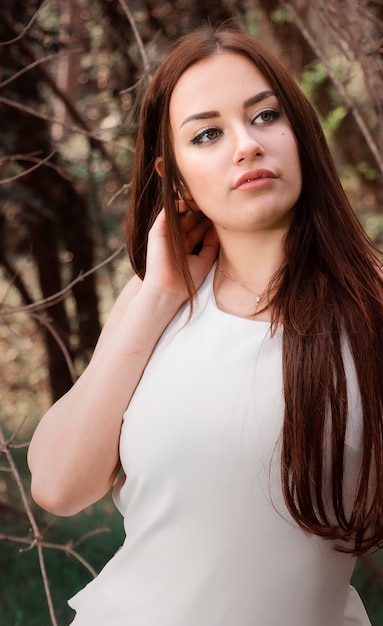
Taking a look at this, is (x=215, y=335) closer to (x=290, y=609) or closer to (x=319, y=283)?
(x=319, y=283)

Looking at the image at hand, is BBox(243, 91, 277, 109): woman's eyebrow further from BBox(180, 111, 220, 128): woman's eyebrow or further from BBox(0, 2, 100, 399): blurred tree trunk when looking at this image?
BBox(0, 2, 100, 399): blurred tree trunk

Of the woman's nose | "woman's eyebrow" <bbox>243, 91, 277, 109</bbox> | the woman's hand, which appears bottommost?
the woman's hand

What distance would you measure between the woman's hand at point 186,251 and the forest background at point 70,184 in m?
1.18

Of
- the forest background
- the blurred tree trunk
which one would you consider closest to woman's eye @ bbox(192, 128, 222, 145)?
the forest background

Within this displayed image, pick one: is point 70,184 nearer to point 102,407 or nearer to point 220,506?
point 102,407

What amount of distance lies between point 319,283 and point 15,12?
6.39 feet

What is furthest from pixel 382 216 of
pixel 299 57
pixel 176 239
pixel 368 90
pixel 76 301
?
pixel 176 239

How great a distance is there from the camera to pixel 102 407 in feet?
5.32

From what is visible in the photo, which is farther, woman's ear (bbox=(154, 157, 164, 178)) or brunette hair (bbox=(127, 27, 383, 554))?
woman's ear (bbox=(154, 157, 164, 178))

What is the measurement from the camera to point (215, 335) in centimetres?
157

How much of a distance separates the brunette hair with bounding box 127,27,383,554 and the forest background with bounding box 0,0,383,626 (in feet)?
4.31

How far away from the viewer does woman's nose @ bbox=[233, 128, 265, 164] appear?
1.50m

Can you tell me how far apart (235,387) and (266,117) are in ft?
1.56

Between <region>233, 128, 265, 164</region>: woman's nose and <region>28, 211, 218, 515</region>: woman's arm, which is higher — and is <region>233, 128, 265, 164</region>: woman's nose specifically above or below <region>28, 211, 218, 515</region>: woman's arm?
above
